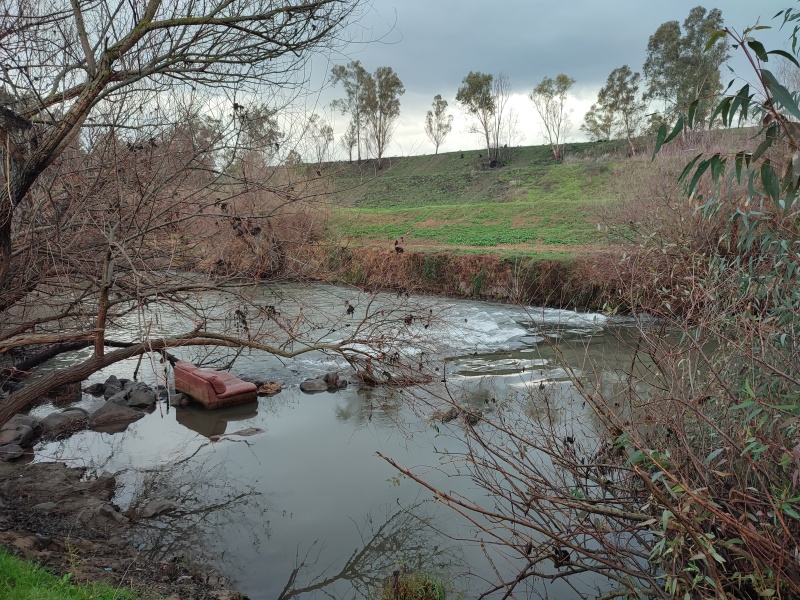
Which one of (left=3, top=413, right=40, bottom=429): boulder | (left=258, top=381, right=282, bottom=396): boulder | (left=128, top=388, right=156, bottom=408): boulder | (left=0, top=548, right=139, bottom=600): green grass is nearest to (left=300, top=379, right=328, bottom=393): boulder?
(left=258, top=381, right=282, bottom=396): boulder

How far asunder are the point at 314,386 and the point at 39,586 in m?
7.03

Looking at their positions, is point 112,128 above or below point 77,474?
above

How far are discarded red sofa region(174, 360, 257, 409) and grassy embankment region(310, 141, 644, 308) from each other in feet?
8.97

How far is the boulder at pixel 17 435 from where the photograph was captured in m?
7.91

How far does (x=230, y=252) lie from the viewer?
24.5 ft

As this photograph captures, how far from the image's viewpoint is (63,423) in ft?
29.0

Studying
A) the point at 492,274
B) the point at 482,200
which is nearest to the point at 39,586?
the point at 492,274

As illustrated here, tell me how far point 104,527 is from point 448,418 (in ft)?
14.6

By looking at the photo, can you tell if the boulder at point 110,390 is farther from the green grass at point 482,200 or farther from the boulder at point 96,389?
the green grass at point 482,200

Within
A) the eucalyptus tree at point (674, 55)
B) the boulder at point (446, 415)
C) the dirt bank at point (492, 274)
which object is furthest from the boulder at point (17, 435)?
the eucalyptus tree at point (674, 55)

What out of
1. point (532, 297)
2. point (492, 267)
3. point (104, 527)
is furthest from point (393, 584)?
point (492, 267)

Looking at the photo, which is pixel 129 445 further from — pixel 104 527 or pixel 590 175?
pixel 590 175

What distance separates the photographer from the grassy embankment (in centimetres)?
1511

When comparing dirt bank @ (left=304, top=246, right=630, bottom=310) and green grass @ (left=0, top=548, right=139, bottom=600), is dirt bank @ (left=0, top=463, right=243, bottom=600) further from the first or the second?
dirt bank @ (left=304, top=246, right=630, bottom=310)
